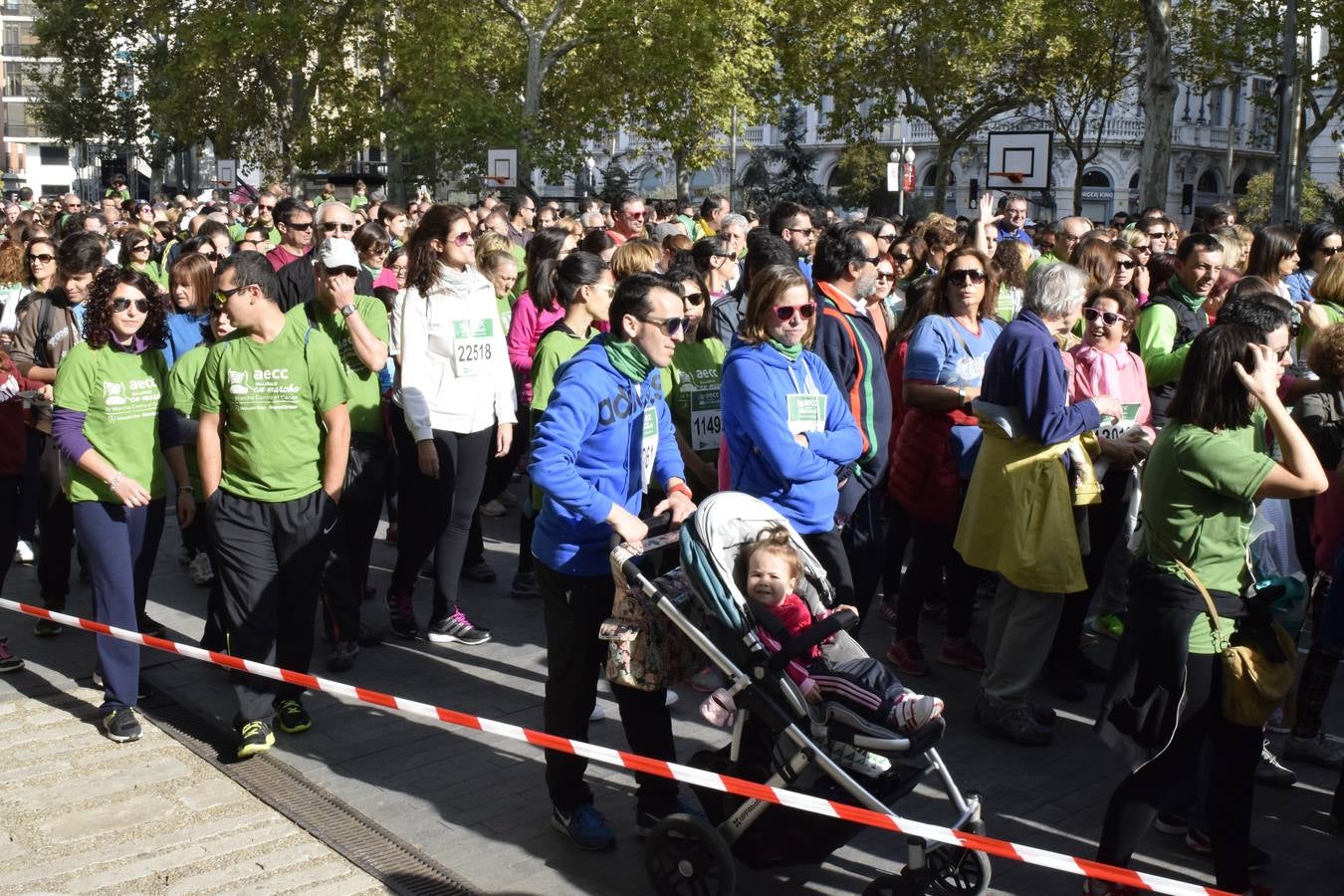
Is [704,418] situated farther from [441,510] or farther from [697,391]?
[441,510]

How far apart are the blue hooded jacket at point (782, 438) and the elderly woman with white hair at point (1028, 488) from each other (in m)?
0.66

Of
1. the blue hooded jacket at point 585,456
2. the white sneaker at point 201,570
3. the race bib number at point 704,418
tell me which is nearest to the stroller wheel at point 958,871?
the blue hooded jacket at point 585,456

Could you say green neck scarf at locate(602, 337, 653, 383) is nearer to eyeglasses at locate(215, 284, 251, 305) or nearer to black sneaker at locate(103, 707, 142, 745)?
eyeglasses at locate(215, 284, 251, 305)

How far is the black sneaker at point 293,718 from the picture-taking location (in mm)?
5867

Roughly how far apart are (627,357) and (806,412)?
895mm

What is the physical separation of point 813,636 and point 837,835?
1.90ft

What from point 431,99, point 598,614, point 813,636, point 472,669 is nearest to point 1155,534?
point 813,636

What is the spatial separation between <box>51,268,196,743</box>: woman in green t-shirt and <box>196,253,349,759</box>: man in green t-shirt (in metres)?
0.46

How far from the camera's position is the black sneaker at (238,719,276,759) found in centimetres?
559

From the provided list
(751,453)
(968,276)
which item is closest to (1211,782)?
(751,453)

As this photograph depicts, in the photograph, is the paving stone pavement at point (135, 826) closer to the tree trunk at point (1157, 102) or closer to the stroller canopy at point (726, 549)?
the stroller canopy at point (726, 549)

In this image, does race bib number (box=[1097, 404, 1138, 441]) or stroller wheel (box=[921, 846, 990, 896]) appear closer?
stroller wheel (box=[921, 846, 990, 896])

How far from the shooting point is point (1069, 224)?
35.1 feet

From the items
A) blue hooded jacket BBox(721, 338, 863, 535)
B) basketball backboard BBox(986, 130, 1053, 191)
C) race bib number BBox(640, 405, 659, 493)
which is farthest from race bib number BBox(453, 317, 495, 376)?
basketball backboard BBox(986, 130, 1053, 191)
